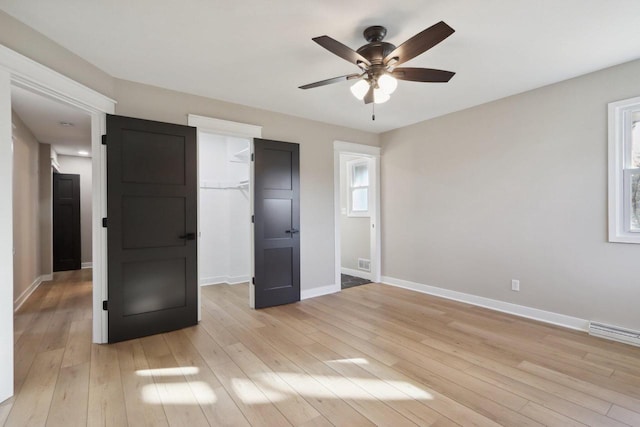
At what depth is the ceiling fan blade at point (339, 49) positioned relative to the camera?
194 cm

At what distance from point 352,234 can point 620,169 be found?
3.94 m

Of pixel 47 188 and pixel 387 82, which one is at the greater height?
pixel 387 82

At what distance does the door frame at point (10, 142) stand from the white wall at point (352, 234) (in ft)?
13.5

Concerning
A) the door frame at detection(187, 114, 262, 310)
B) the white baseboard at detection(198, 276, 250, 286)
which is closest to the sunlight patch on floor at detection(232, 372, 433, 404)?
the door frame at detection(187, 114, 262, 310)

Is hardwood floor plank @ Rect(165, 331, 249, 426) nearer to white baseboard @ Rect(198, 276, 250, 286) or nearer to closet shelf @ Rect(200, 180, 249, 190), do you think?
white baseboard @ Rect(198, 276, 250, 286)

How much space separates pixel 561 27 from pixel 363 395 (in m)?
3.12

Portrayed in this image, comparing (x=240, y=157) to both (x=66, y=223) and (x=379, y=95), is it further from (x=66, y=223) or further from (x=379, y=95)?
(x=66, y=223)

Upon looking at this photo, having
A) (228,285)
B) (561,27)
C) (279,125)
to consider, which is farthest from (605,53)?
(228,285)

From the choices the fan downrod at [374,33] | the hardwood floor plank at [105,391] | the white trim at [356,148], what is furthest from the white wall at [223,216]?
the fan downrod at [374,33]

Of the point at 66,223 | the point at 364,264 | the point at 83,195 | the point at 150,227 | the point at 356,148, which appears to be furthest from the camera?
the point at 83,195

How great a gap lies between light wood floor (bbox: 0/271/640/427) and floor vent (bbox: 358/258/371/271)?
195 centimetres

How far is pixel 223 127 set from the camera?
3729 mm

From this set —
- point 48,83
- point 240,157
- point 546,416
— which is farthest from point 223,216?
point 546,416

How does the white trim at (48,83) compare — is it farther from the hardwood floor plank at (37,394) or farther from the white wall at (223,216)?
the white wall at (223,216)
